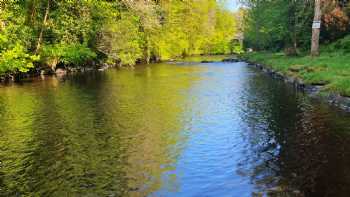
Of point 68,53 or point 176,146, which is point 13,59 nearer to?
point 68,53

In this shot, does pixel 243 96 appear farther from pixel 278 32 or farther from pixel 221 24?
pixel 221 24

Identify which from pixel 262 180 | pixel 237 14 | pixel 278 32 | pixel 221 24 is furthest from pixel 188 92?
pixel 237 14

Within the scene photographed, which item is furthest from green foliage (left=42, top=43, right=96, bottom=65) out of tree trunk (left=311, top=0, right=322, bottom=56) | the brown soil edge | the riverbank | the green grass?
tree trunk (left=311, top=0, right=322, bottom=56)

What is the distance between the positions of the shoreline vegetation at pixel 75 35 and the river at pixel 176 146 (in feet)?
41.0

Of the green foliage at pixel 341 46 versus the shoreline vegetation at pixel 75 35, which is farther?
the shoreline vegetation at pixel 75 35

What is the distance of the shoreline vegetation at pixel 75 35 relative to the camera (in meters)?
35.3

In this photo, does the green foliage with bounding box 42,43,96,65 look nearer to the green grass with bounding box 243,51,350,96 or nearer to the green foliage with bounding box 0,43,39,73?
the green foliage with bounding box 0,43,39,73

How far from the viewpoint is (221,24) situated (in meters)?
113

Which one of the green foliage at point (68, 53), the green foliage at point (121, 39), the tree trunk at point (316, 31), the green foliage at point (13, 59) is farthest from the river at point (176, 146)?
the green foliage at point (121, 39)

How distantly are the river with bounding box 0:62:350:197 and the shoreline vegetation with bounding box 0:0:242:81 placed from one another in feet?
41.0

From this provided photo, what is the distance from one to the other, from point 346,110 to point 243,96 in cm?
721

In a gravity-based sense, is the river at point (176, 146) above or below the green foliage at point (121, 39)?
below

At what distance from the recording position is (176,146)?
1377 cm

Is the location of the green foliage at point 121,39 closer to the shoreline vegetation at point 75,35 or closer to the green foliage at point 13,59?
the shoreline vegetation at point 75,35
